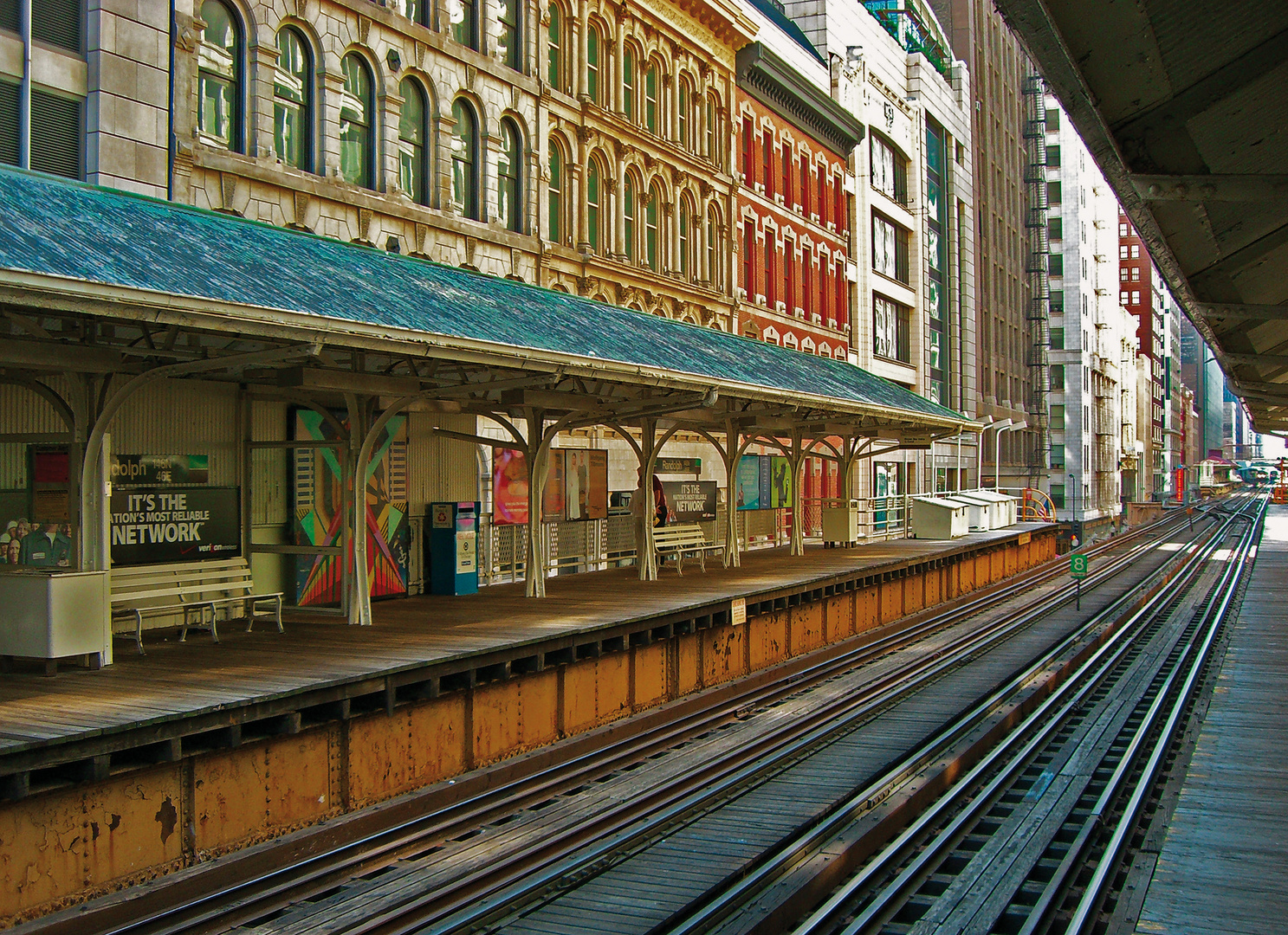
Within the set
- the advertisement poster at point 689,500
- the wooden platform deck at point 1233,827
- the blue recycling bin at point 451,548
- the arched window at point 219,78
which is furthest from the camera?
the advertisement poster at point 689,500

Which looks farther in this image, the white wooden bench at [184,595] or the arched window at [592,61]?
the arched window at [592,61]

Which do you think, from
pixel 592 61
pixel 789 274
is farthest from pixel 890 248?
pixel 592 61

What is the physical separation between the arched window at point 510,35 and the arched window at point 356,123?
154 inches

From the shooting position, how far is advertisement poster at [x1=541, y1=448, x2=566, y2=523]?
23.6m

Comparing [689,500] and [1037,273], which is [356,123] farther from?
[1037,273]

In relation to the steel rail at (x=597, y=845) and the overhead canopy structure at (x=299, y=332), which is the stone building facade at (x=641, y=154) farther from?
the steel rail at (x=597, y=845)

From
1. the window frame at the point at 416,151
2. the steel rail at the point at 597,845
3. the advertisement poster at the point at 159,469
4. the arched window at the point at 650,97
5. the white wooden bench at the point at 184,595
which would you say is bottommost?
the steel rail at the point at 597,845

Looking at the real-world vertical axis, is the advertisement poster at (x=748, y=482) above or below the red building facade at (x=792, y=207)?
below

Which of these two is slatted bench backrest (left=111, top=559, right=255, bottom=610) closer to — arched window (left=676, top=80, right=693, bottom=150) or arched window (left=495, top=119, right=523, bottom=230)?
arched window (left=495, top=119, right=523, bottom=230)

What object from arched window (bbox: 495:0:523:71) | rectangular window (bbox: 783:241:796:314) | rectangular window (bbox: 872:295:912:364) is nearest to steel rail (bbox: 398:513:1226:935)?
arched window (bbox: 495:0:523:71)

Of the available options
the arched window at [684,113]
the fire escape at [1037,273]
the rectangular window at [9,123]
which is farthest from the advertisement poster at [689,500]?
the fire escape at [1037,273]

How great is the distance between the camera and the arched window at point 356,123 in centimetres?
1959

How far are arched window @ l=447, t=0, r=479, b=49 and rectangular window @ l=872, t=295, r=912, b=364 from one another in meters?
26.1

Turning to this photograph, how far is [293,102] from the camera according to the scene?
1864cm
